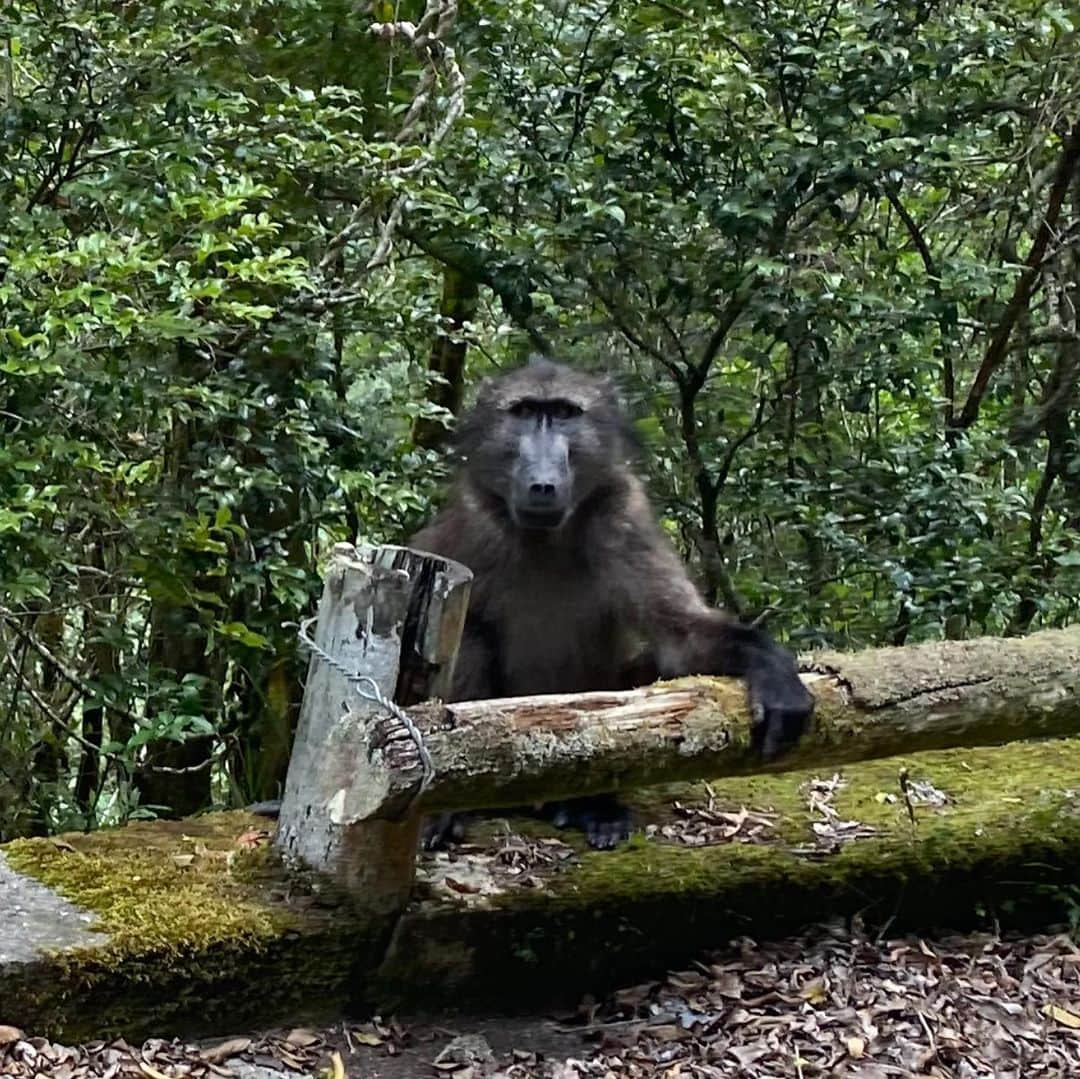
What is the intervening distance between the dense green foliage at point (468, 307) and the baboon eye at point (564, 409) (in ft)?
2.32

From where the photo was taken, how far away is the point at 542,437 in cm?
479

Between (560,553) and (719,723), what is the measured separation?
3.97 feet

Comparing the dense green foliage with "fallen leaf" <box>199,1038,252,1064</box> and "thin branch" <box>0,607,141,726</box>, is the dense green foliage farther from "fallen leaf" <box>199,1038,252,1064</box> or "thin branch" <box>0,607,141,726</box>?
"fallen leaf" <box>199,1038,252,1064</box>

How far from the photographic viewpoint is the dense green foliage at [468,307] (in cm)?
481

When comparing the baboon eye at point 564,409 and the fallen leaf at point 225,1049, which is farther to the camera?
the baboon eye at point 564,409

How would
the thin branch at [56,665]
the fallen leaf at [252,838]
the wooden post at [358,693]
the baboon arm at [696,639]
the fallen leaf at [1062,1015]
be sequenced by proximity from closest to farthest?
the wooden post at [358,693], the fallen leaf at [1062,1015], the baboon arm at [696,639], the fallen leaf at [252,838], the thin branch at [56,665]

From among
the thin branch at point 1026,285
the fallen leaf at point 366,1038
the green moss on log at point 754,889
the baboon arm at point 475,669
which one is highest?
the thin branch at point 1026,285

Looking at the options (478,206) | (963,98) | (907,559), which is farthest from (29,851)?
(963,98)

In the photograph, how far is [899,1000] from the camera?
12.8 feet

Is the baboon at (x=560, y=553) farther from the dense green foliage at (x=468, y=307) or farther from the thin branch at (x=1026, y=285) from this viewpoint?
the thin branch at (x=1026, y=285)

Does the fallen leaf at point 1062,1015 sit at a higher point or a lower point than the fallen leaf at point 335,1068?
higher

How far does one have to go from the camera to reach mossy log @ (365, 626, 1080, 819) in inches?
137

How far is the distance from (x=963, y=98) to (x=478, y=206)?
7.68 feet

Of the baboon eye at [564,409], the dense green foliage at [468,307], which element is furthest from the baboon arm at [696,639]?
the dense green foliage at [468,307]
